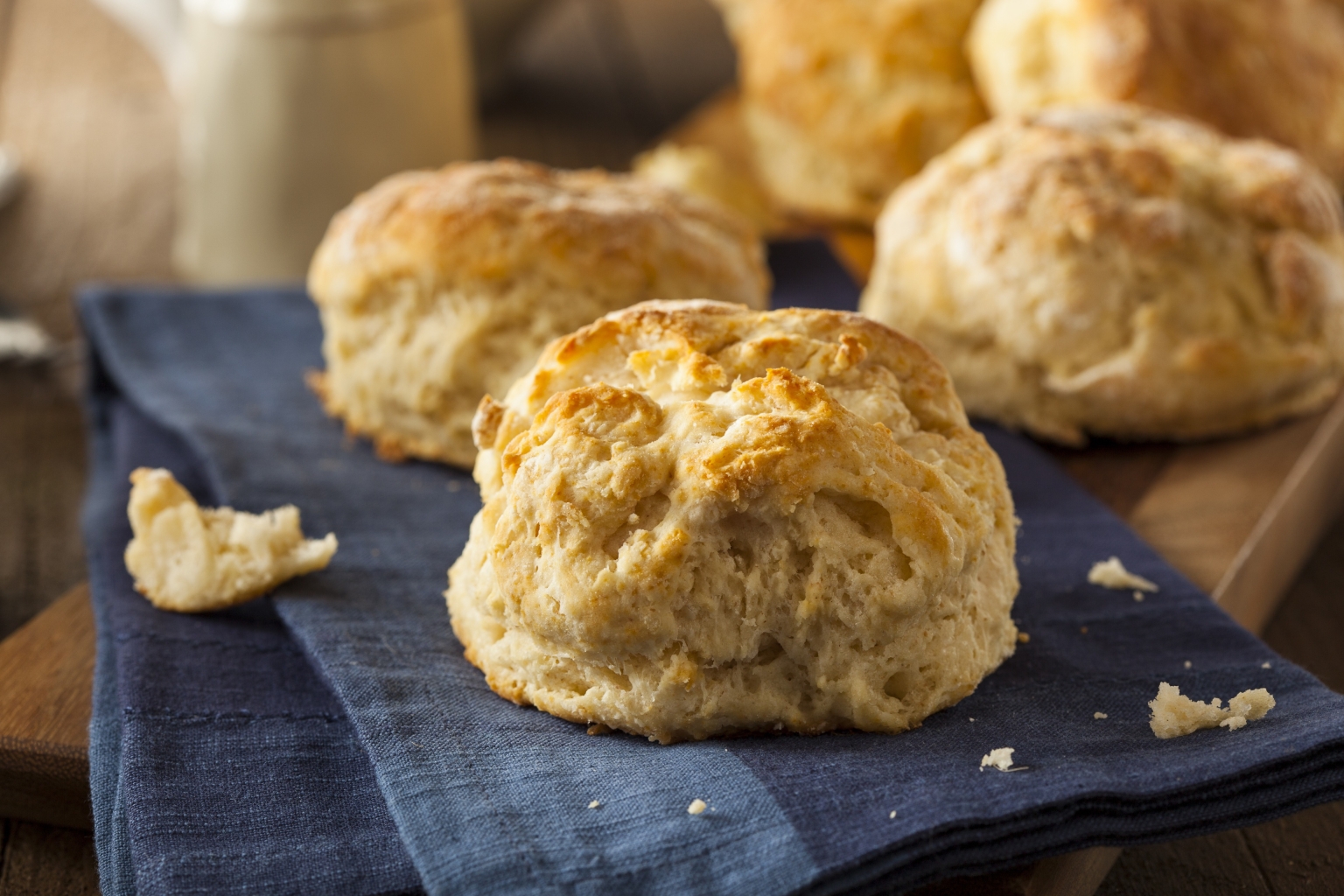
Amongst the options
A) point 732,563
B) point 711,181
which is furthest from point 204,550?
point 711,181

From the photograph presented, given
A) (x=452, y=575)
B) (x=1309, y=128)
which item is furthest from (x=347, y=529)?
(x=1309, y=128)

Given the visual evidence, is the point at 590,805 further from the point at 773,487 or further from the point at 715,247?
the point at 715,247

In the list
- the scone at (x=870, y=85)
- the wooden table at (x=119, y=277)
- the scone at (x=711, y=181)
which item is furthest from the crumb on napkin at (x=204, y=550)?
the scone at (x=870, y=85)

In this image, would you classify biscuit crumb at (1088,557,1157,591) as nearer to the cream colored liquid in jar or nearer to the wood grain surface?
the wood grain surface

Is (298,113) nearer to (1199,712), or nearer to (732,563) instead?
(732,563)

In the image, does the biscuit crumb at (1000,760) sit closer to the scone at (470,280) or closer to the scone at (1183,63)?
the scone at (470,280)
